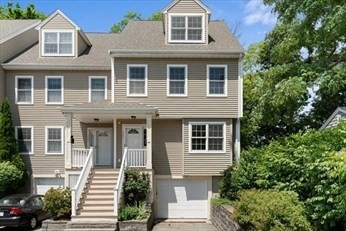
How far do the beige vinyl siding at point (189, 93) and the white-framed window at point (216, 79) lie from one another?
206mm

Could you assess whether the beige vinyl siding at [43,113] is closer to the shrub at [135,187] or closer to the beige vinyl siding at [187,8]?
the shrub at [135,187]

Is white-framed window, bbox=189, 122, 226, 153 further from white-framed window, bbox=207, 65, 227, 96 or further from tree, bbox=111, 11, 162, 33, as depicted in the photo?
tree, bbox=111, 11, 162, 33

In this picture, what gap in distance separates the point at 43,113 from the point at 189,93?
8071mm

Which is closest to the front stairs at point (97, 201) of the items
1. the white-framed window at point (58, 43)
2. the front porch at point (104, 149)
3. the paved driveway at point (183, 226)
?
the front porch at point (104, 149)

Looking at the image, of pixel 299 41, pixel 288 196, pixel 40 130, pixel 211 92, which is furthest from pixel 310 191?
pixel 40 130

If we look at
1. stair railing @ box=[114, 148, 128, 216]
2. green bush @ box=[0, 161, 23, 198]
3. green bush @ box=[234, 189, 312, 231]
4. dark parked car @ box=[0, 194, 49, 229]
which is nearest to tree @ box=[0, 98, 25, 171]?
green bush @ box=[0, 161, 23, 198]

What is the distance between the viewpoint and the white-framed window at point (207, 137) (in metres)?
19.6

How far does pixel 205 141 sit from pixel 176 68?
402cm

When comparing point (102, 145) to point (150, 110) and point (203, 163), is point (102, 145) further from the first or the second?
point (203, 163)

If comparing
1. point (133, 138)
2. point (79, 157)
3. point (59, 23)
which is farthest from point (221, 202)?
point (59, 23)

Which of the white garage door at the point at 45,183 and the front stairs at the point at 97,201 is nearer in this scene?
the front stairs at the point at 97,201

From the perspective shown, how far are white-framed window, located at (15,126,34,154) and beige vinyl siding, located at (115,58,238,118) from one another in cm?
550

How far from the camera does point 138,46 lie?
20.0m

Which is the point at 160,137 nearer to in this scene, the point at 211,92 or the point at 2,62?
the point at 211,92
